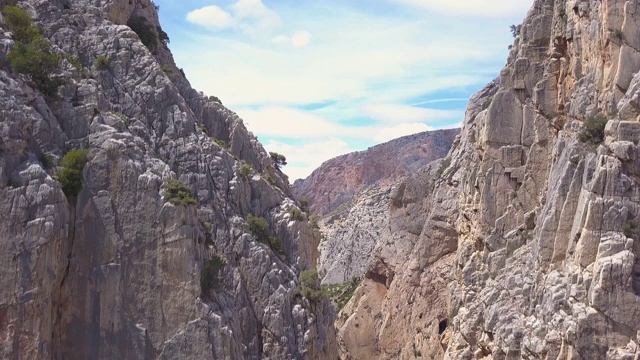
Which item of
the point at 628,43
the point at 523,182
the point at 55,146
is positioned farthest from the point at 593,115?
the point at 55,146

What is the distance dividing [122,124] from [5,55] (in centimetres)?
580

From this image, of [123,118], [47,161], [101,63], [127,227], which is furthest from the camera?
[101,63]

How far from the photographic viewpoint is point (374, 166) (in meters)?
182

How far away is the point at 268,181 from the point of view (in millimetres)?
43906

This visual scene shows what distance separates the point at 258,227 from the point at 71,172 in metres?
10.0

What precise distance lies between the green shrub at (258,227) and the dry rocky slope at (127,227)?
1.19 ft

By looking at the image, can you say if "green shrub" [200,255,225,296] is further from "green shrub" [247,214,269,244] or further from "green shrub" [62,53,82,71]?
"green shrub" [62,53,82,71]

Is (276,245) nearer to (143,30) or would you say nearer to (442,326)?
(143,30)

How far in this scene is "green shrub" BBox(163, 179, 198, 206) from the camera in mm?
→ 35281

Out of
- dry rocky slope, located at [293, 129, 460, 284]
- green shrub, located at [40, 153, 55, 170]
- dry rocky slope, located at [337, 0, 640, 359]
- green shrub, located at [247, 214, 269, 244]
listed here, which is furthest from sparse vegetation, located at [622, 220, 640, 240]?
dry rocky slope, located at [293, 129, 460, 284]

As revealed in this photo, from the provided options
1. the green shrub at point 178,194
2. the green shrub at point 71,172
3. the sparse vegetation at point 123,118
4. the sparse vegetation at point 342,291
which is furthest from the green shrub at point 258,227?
the sparse vegetation at point 342,291

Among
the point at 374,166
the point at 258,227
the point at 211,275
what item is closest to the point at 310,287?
the point at 258,227

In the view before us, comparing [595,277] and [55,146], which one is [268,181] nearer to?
[55,146]

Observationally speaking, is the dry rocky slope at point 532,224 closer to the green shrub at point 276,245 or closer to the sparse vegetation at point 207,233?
the green shrub at point 276,245
